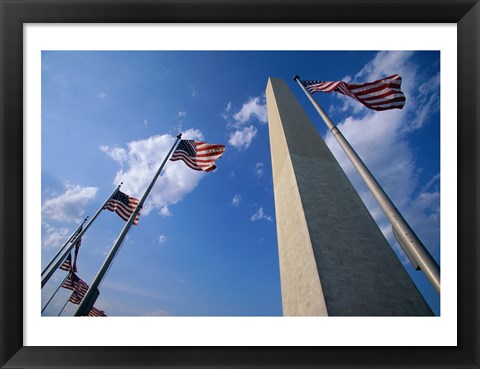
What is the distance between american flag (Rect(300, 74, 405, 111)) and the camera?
496 centimetres

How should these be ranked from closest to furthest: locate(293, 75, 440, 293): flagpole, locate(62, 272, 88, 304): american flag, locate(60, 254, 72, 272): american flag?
locate(293, 75, 440, 293): flagpole
locate(60, 254, 72, 272): american flag
locate(62, 272, 88, 304): american flag

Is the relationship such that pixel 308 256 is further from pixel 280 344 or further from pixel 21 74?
pixel 21 74

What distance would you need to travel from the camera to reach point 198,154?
8016 mm

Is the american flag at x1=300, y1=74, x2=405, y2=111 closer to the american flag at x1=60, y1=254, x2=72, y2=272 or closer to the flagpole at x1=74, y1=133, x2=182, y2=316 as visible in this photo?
the flagpole at x1=74, y1=133, x2=182, y2=316

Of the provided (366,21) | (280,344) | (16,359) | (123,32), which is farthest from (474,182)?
(16,359)

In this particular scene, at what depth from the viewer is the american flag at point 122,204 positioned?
28.8 feet

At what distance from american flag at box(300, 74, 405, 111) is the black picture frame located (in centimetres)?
211

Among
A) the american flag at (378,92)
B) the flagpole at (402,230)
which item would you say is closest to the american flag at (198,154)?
the american flag at (378,92)

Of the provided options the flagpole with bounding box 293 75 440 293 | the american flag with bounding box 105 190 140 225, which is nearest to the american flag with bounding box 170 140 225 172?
the american flag with bounding box 105 190 140 225

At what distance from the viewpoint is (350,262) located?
7.27 meters

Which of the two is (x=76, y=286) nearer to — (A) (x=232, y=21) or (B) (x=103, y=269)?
(B) (x=103, y=269)

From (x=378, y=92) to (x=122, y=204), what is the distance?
26.8 feet

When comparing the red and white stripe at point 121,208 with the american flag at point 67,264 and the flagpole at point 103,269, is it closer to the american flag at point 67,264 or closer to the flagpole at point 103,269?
the flagpole at point 103,269

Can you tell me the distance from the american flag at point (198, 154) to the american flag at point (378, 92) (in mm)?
3793
